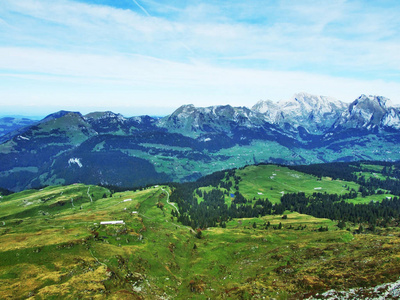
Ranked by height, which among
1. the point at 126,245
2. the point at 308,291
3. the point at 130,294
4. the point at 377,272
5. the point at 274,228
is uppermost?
the point at 377,272

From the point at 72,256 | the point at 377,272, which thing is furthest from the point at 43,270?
the point at 377,272

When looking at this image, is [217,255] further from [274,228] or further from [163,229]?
[274,228]

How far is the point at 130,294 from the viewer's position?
245 ft

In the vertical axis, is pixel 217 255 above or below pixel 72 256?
below

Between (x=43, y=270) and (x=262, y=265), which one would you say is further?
(x=262, y=265)

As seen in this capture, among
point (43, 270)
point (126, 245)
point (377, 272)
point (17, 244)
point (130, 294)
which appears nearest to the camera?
point (377, 272)

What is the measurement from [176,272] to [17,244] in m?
67.7

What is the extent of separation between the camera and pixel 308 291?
225ft

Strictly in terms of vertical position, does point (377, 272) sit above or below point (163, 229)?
above

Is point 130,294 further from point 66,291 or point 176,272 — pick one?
point 176,272

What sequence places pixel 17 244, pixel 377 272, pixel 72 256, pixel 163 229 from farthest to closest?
pixel 163 229, pixel 17 244, pixel 72 256, pixel 377 272

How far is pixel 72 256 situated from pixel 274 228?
135 m

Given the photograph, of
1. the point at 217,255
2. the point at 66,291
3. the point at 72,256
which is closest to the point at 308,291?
the point at 217,255

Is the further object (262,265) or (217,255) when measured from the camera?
(217,255)
